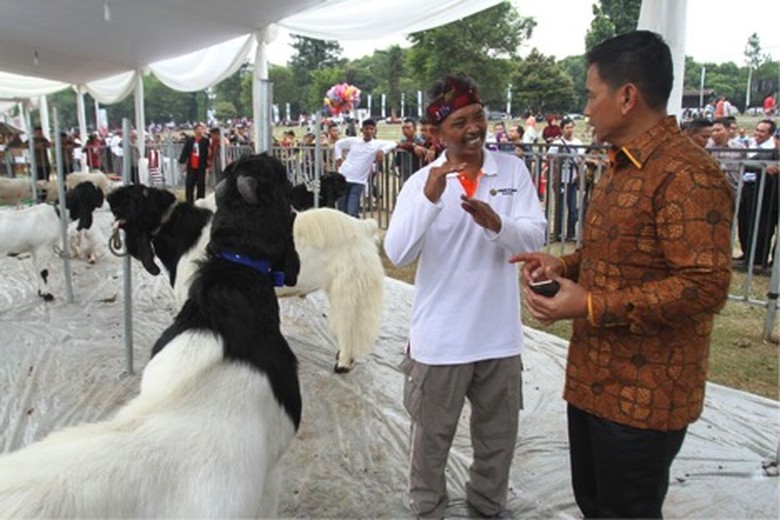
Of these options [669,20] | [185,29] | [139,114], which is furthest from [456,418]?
[139,114]

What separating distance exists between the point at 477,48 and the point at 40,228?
101 feet

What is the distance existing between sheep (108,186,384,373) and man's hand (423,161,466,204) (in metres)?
2.33

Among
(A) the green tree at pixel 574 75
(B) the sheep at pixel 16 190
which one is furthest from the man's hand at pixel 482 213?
(A) the green tree at pixel 574 75

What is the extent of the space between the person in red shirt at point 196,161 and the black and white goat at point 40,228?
240 inches

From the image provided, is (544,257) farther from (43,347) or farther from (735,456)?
(43,347)

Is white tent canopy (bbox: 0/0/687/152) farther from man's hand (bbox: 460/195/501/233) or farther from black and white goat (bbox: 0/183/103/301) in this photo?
black and white goat (bbox: 0/183/103/301)

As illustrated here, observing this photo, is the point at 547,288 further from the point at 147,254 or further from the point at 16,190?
the point at 16,190

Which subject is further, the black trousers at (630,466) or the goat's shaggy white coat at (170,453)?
the black trousers at (630,466)

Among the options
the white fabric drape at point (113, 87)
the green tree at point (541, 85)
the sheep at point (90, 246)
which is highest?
the green tree at point (541, 85)

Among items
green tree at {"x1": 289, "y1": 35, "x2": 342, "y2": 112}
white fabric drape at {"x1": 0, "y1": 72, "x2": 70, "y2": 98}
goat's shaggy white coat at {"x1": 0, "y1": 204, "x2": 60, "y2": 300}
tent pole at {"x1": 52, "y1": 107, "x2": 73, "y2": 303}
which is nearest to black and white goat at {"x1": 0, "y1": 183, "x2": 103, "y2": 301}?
goat's shaggy white coat at {"x1": 0, "y1": 204, "x2": 60, "y2": 300}

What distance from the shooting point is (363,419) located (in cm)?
332

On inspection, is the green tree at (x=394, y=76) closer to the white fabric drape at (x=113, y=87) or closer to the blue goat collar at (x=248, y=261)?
the white fabric drape at (x=113, y=87)

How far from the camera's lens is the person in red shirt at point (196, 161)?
1240cm

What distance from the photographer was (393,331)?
487cm
